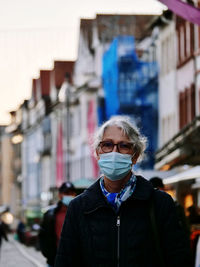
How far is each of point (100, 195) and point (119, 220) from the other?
0.61 ft

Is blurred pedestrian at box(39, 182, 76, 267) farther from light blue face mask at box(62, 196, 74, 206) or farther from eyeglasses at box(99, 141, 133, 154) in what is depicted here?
eyeglasses at box(99, 141, 133, 154)

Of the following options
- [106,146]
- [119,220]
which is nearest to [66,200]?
[106,146]

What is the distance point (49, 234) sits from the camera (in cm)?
1099

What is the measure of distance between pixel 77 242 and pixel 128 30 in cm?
5420

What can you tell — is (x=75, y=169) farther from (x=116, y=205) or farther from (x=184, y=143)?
(x=116, y=205)

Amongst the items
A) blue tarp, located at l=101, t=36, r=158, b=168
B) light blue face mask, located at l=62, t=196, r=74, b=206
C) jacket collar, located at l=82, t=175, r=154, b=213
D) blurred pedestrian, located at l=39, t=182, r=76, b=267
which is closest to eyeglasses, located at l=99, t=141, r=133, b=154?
jacket collar, located at l=82, t=175, r=154, b=213

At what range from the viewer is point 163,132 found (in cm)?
4688

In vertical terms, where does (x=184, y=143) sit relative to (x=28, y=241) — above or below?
above

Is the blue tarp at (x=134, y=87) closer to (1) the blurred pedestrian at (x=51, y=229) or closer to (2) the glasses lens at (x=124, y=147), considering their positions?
(1) the blurred pedestrian at (x=51, y=229)

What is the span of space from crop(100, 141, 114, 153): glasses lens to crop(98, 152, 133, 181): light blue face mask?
0.03 meters

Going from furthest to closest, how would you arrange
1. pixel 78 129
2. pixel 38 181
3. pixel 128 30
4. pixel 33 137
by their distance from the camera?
1. pixel 33 137
2. pixel 38 181
3. pixel 78 129
4. pixel 128 30

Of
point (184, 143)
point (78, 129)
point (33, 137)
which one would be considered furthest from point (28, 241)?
point (33, 137)

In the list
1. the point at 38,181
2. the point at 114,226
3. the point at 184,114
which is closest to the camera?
the point at 114,226

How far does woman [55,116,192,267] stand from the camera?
530 centimetres
